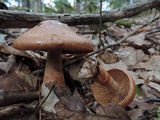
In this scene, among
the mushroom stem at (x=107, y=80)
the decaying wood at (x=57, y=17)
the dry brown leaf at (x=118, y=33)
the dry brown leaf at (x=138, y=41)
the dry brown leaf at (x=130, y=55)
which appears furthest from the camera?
the dry brown leaf at (x=118, y=33)

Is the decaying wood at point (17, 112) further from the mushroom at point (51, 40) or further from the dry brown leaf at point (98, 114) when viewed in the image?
the mushroom at point (51, 40)

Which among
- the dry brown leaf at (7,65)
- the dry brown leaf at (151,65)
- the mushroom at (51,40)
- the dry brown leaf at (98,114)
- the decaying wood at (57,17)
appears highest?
→ the decaying wood at (57,17)

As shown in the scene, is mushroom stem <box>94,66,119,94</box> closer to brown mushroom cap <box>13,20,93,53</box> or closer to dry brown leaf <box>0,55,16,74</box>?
brown mushroom cap <box>13,20,93,53</box>

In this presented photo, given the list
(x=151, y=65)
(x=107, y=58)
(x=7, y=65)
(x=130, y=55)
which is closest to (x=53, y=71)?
(x=7, y=65)

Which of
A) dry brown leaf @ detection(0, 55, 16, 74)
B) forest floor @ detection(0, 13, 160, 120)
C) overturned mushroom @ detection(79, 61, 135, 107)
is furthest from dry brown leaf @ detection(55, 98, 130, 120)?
dry brown leaf @ detection(0, 55, 16, 74)

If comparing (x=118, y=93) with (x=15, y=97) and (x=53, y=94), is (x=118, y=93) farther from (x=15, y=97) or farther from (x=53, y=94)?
(x=15, y=97)

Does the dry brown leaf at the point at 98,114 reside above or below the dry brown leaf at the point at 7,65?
below

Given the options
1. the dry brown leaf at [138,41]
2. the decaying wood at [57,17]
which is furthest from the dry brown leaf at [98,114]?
the dry brown leaf at [138,41]
